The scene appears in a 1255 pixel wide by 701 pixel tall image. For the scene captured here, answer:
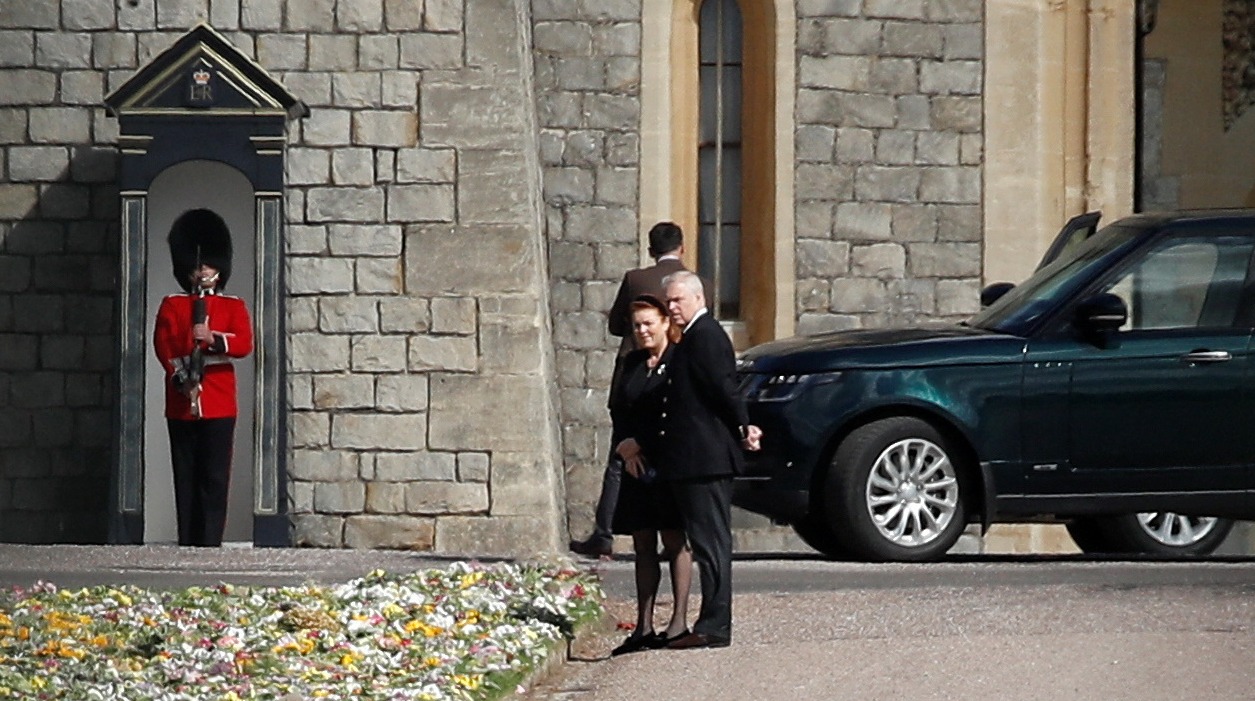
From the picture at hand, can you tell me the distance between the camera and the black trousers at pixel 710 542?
11.0 metres

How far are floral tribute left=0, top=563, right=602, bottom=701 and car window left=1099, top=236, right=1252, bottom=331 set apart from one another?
3372 mm

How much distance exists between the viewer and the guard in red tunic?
16.6 m

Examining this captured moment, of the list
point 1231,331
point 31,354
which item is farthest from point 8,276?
point 1231,331

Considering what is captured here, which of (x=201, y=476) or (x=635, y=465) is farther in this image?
(x=201, y=476)

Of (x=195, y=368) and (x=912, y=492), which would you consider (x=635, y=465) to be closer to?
(x=912, y=492)

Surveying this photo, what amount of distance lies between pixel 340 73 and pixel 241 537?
2.81m

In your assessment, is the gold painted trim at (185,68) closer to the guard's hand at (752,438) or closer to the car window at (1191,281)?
the car window at (1191,281)

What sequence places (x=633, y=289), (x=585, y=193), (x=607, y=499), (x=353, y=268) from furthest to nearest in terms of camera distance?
(x=585, y=193) → (x=353, y=268) → (x=607, y=499) → (x=633, y=289)

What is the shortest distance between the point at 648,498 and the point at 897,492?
3187 mm

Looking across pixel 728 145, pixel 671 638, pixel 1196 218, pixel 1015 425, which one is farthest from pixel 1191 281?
pixel 728 145

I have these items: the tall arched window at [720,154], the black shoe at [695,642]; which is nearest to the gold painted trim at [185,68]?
the tall arched window at [720,154]

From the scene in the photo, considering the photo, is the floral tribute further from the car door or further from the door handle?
the door handle

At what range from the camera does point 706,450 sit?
11.1 metres

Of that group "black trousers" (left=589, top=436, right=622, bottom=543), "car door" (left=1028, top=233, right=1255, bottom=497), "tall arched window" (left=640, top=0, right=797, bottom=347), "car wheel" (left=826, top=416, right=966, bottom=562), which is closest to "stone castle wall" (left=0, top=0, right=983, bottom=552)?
"tall arched window" (left=640, top=0, right=797, bottom=347)
